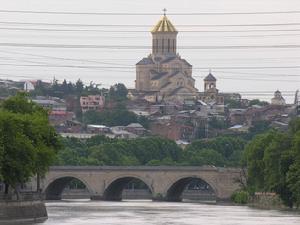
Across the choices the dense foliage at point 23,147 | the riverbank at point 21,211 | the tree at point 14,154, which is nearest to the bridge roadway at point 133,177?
the dense foliage at point 23,147

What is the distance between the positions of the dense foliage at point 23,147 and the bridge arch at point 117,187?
5340 cm

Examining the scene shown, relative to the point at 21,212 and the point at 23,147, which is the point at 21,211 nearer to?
the point at 21,212

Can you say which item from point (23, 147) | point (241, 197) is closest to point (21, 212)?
point (23, 147)

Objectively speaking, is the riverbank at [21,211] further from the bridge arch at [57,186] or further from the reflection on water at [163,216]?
the bridge arch at [57,186]

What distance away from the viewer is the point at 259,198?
131750 millimetres

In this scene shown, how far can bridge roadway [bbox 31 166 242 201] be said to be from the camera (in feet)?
497

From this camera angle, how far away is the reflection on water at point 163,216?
98.1 m

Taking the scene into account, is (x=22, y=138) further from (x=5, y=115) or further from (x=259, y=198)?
(x=259, y=198)

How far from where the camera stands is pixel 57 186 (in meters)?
159

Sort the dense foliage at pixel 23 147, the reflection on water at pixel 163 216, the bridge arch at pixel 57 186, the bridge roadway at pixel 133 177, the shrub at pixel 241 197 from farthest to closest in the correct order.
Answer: the bridge arch at pixel 57 186, the bridge roadway at pixel 133 177, the shrub at pixel 241 197, the reflection on water at pixel 163 216, the dense foliage at pixel 23 147

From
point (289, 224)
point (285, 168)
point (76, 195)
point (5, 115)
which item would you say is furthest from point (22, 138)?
point (76, 195)

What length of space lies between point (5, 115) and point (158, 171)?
6224 cm

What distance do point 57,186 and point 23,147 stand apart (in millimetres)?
67139

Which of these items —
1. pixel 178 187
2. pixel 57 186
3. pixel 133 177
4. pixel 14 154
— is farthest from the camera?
pixel 178 187
